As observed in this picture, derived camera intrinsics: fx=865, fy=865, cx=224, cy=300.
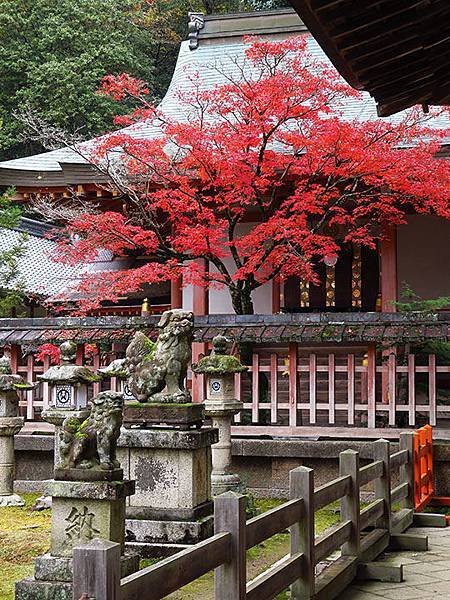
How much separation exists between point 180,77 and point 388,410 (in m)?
10.8

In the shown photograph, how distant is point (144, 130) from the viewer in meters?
16.4

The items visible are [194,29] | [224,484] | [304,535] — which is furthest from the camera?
[194,29]

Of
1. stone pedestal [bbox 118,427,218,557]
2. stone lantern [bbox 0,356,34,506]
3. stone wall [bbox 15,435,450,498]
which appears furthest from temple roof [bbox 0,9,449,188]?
stone pedestal [bbox 118,427,218,557]

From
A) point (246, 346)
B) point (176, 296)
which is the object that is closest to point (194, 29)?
point (176, 296)

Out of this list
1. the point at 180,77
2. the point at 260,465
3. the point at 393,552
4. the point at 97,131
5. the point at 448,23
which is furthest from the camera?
the point at 97,131

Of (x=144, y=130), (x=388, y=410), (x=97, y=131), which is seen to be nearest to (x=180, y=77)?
(x=144, y=130)

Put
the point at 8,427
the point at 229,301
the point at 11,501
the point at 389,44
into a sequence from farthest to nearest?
the point at 229,301, the point at 8,427, the point at 11,501, the point at 389,44

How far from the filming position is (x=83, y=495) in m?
5.82

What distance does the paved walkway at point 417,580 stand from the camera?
644 cm

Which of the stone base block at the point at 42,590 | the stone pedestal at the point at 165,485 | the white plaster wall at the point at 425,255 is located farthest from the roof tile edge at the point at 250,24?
the stone base block at the point at 42,590

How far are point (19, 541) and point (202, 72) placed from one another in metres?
13.1

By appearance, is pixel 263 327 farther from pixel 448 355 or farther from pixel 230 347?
pixel 448 355

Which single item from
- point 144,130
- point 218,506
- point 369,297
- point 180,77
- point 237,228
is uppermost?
point 180,77

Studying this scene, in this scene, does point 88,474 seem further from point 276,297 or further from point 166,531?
point 276,297
